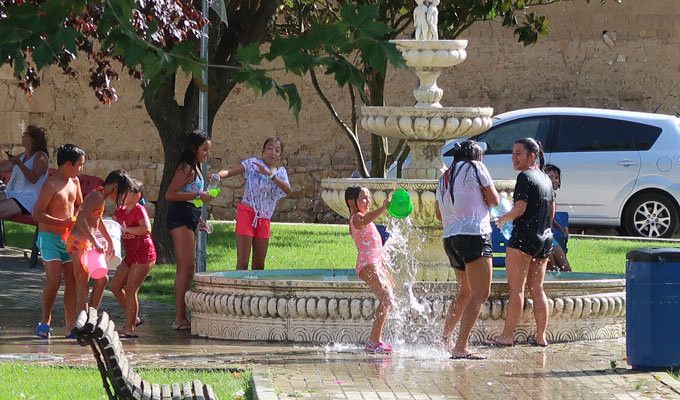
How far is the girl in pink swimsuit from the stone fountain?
17.6 inches

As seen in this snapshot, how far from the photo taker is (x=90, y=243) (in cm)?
1072

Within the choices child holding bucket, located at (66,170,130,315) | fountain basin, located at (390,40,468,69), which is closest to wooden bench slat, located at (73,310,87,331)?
child holding bucket, located at (66,170,130,315)

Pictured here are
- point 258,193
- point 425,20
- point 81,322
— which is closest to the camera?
point 81,322

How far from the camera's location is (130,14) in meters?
5.52

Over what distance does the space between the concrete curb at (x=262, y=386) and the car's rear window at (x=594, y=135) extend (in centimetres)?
1181

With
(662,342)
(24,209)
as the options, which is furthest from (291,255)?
(662,342)

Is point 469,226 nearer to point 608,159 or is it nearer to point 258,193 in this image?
point 258,193

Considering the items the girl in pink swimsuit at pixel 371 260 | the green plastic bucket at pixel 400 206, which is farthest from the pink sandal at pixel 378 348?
the green plastic bucket at pixel 400 206

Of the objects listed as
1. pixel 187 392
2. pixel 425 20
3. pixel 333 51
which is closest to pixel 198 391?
pixel 187 392

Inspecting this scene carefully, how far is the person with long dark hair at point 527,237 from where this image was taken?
10.4 m

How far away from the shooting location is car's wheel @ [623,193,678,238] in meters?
20.0

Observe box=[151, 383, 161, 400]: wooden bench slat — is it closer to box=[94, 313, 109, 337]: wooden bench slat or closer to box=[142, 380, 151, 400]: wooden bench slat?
box=[142, 380, 151, 400]: wooden bench slat

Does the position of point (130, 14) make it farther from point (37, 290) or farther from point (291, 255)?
point (291, 255)

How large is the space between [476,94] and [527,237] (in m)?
14.3
